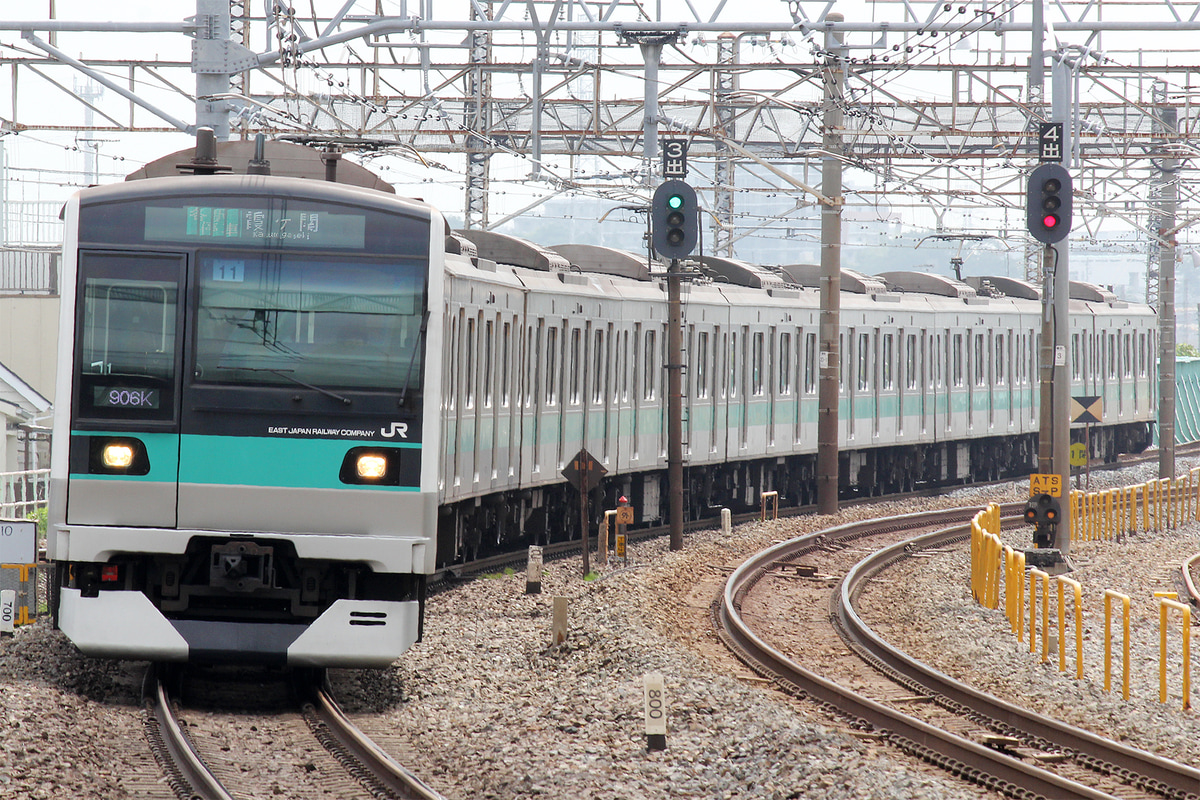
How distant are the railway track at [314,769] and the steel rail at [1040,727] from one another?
12.1ft

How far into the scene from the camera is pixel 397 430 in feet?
29.3

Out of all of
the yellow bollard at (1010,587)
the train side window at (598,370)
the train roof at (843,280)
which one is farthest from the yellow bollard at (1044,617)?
the train roof at (843,280)

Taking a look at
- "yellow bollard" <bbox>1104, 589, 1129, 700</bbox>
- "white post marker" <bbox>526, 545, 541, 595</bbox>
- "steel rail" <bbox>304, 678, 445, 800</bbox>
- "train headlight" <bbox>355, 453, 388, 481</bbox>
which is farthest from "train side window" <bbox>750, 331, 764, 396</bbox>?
"train headlight" <bbox>355, 453, 388, 481</bbox>

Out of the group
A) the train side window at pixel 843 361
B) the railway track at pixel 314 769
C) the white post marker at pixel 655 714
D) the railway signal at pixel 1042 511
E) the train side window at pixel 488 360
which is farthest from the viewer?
the train side window at pixel 843 361

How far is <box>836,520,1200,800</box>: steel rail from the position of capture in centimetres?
817

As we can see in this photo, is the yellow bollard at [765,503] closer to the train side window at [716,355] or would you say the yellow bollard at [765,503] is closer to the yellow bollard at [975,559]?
the train side window at [716,355]

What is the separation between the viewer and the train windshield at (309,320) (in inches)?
348

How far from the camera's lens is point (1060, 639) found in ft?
38.1

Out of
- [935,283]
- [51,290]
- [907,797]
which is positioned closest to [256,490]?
[907,797]

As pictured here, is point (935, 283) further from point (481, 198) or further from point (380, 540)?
point (380, 540)

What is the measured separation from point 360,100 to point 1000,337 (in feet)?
47.3

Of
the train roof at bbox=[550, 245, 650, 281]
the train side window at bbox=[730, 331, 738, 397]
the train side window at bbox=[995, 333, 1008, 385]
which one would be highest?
the train roof at bbox=[550, 245, 650, 281]

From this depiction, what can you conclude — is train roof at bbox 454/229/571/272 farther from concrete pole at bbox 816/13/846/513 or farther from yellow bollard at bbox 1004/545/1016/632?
yellow bollard at bbox 1004/545/1016/632

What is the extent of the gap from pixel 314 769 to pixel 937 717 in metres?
4.12
